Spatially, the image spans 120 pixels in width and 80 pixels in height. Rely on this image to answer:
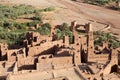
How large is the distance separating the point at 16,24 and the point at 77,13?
18.1 m

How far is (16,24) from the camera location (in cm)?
4359

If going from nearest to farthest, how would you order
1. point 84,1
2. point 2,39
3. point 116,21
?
1. point 2,39
2. point 116,21
3. point 84,1

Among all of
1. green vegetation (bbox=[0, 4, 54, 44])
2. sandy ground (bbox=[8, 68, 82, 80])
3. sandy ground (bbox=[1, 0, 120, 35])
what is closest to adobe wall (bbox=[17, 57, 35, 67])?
sandy ground (bbox=[8, 68, 82, 80])

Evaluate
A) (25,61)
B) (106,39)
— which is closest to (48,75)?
(25,61)

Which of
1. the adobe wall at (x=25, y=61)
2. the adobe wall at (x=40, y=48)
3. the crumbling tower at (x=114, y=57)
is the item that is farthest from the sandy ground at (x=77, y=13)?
the adobe wall at (x=25, y=61)

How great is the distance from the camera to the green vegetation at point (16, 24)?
36000 mm

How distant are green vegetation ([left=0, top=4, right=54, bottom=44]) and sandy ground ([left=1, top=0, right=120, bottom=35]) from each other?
289cm

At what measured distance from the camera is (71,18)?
175 feet

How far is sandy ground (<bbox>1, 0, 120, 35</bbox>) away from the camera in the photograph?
5103 cm

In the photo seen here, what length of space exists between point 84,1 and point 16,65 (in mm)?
53921

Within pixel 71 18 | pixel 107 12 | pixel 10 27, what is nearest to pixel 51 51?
pixel 10 27

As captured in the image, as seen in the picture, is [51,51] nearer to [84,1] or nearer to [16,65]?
[16,65]

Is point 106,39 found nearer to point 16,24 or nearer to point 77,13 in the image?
point 16,24

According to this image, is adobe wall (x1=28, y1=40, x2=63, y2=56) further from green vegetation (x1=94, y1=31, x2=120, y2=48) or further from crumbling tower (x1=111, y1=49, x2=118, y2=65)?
green vegetation (x1=94, y1=31, x2=120, y2=48)
